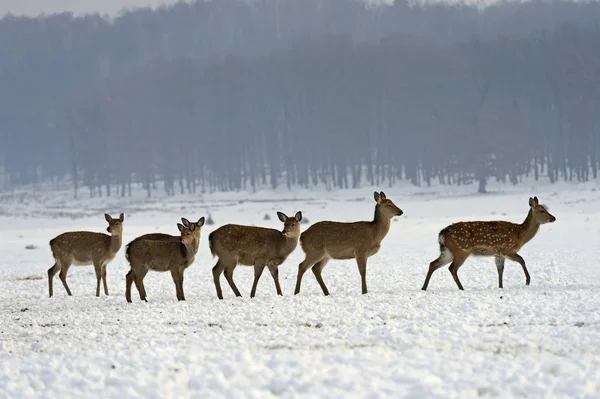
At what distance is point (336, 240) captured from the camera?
15828 mm

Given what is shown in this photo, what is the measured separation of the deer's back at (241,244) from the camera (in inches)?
609

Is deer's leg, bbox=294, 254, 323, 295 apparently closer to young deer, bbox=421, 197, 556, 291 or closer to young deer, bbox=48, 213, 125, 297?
young deer, bbox=421, 197, 556, 291

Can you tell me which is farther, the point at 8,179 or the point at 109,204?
the point at 8,179

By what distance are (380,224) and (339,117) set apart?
221 feet

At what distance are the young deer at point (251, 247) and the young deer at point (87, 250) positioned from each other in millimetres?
3097

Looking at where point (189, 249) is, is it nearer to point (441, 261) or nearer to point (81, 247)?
point (81, 247)

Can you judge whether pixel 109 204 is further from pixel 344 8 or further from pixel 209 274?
pixel 344 8

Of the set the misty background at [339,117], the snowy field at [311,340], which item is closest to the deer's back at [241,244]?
the snowy field at [311,340]

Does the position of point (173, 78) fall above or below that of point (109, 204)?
above

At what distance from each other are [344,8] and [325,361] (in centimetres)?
16196

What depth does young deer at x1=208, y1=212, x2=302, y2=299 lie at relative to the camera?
15490mm

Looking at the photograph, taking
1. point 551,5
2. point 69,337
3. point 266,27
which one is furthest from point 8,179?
point 69,337

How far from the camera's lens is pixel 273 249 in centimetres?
1577

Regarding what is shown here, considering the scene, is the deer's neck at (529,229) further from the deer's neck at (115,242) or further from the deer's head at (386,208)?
the deer's neck at (115,242)
